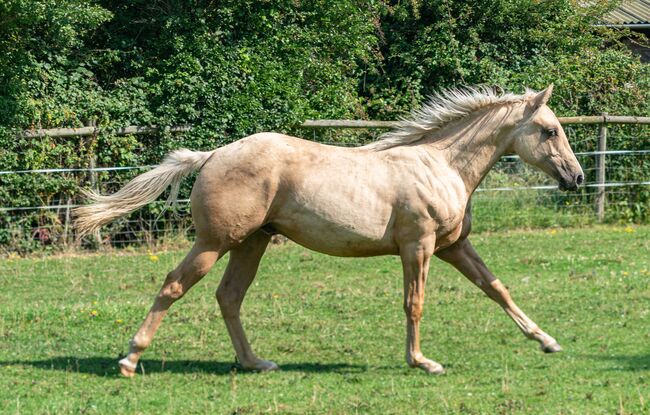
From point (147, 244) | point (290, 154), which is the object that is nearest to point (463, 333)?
point (290, 154)

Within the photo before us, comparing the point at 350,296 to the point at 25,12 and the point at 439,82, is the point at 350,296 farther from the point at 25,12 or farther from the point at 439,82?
the point at 439,82

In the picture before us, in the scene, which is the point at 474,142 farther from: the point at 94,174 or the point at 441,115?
the point at 94,174

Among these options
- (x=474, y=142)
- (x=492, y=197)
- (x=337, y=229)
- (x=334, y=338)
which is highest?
(x=474, y=142)

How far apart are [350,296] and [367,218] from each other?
10.0ft

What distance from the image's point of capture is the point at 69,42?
14.9 m

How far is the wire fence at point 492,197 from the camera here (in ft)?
46.4

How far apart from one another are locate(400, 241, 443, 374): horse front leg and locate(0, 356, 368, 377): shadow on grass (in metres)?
0.41

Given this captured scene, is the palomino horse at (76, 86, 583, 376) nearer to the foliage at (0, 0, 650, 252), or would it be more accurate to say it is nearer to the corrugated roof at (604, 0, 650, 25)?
the foliage at (0, 0, 650, 252)

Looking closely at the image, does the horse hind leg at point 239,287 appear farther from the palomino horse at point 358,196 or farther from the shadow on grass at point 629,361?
the shadow on grass at point 629,361

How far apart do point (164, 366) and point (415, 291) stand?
200 cm

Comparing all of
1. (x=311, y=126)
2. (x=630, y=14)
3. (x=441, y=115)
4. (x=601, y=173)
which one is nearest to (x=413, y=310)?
(x=441, y=115)

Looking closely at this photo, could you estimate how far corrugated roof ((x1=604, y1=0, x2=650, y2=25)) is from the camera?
23.0 m

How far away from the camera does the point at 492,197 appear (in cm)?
1554

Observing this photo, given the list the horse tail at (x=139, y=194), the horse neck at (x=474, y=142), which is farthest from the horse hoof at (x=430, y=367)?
the horse tail at (x=139, y=194)
